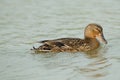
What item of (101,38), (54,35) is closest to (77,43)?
(101,38)

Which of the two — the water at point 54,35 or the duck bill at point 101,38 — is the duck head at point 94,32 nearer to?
the duck bill at point 101,38

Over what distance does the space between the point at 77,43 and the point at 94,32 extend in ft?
2.56

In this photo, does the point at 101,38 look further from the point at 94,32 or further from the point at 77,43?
the point at 77,43

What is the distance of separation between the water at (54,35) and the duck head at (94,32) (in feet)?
0.95

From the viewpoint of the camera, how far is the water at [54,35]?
983 centimetres

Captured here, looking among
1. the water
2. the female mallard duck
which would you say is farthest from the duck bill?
the water

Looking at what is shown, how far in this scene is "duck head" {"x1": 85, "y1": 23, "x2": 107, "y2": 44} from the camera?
12.1m

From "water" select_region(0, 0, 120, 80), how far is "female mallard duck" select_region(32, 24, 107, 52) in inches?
7.1

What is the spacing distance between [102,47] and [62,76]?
276 cm

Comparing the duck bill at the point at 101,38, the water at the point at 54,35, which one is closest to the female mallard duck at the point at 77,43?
the duck bill at the point at 101,38

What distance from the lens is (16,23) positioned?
14.2 m

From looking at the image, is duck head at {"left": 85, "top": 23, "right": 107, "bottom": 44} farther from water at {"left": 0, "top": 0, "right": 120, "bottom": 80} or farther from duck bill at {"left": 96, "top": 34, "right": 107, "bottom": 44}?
water at {"left": 0, "top": 0, "right": 120, "bottom": 80}

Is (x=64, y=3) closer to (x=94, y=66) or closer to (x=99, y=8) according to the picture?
(x=99, y=8)

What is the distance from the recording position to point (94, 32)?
484 inches
